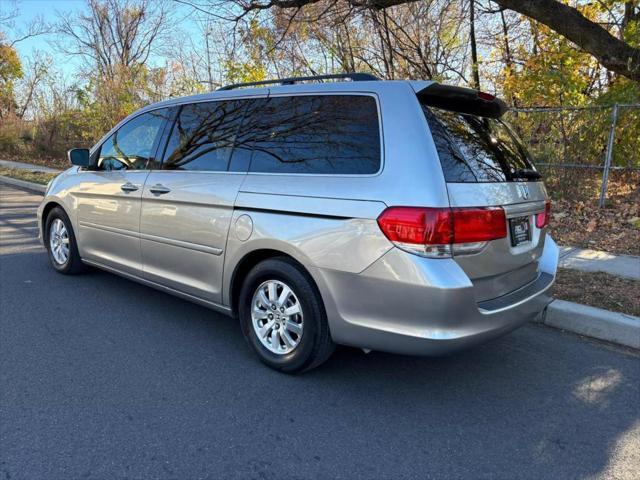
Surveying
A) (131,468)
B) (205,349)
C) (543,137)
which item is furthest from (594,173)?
(131,468)

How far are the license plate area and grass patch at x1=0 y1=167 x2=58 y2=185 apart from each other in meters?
13.4

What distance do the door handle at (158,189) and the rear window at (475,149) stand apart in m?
2.15

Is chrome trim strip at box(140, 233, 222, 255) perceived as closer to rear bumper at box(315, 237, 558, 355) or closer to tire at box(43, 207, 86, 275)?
rear bumper at box(315, 237, 558, 355)

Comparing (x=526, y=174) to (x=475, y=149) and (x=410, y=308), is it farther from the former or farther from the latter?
(x=410, y=308)

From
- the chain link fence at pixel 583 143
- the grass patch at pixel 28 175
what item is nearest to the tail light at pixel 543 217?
the chain link fence at pixel 583 143

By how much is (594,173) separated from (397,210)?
7.43 metres

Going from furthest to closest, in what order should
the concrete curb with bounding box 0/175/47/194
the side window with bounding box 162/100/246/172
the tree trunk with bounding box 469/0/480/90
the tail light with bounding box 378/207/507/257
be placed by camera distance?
the concrete curb with bounding box 0/175/47/194 < the tree trunk with bounding box 469/0/480/90 < the side window with bounding box 162/100/246/172 < the tail light with bounding box 378/207/507/257

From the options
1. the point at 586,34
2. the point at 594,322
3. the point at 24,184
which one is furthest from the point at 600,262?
the point at 24,184

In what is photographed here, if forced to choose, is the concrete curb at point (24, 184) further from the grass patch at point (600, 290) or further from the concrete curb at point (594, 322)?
the concrete curb at point (594, 322)

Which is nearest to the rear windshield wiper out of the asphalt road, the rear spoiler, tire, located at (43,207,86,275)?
the rear spoiler

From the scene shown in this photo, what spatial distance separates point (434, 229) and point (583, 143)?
7.39m

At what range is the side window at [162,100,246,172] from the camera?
3.73m

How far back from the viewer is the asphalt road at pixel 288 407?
8.13 feet

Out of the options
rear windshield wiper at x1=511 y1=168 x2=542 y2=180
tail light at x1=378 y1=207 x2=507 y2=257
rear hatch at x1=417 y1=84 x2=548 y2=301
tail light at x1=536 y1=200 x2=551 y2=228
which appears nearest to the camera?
tail light at x1=378 y1=207 x2=507 y2=257
